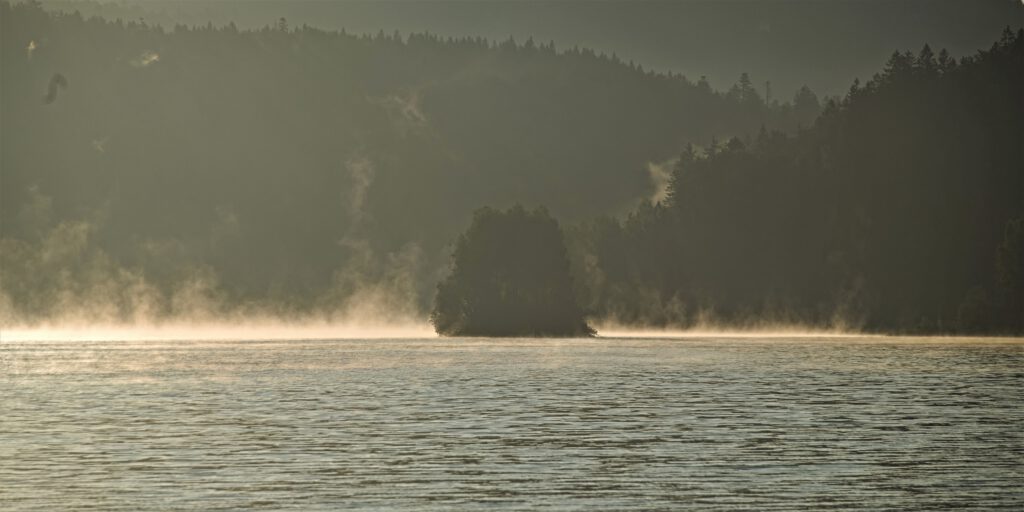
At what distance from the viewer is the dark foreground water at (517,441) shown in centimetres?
4675

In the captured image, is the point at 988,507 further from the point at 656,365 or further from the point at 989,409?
the point at 656,365

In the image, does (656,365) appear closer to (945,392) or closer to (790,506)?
(945,392)

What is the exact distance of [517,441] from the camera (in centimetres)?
6247

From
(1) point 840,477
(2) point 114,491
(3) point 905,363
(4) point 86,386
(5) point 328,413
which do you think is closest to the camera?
(2) point 114,491

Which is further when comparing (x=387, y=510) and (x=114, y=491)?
(x=114, y=491)

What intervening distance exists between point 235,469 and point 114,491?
6.28 metres

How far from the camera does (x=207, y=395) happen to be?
95.4 metres

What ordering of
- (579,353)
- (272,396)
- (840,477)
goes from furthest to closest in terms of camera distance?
(579,353) < (272,396) < (840,477)

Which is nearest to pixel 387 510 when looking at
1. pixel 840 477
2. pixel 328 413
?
pixel 840 477

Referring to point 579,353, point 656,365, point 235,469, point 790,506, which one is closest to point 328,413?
point 235,469

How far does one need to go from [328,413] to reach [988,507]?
4149 centimetres

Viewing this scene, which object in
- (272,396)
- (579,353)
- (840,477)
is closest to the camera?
(840,477)

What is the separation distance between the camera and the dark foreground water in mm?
46750

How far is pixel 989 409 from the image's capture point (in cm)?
8112
